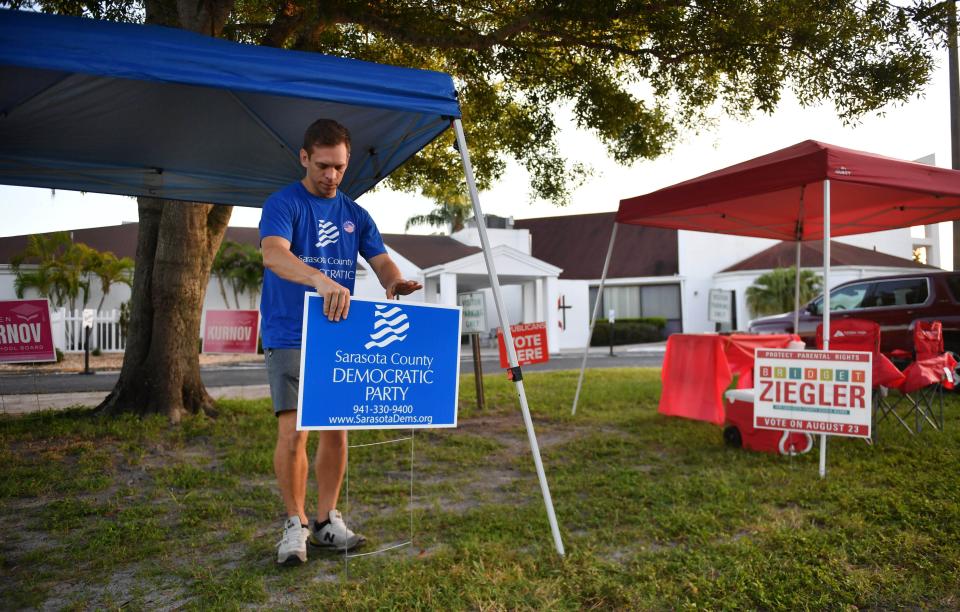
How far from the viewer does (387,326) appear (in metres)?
3.16

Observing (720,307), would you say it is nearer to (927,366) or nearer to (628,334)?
(927,366)

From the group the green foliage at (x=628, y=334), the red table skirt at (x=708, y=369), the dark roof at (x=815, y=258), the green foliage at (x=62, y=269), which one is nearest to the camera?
the red table skirt at (x=708, y=369)

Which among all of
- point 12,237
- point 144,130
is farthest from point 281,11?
point 12,237

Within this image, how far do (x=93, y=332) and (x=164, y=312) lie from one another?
1701cm

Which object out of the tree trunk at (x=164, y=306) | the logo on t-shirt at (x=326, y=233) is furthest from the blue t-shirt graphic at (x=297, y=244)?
the tree trunk at (x=164, y=306)

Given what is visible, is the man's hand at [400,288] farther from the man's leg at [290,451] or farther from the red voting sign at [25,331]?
the red voting sign at [25,331]

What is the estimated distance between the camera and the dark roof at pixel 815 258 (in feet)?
93.2

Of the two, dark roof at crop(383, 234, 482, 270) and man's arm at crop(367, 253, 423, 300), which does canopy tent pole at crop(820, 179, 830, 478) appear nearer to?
man's arm at crop(367, 253, 423, 300)

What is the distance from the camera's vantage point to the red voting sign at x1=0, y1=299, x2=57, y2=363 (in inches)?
331

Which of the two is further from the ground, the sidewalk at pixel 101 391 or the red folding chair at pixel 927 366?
the red folding chair at pixel 927 366

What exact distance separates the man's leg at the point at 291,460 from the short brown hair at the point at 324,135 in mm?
1280

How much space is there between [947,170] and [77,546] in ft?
24.1

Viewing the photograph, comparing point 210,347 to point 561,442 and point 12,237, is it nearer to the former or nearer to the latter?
point 561,442

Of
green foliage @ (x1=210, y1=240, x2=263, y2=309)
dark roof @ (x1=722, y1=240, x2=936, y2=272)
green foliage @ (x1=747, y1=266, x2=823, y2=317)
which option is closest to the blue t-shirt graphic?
green foliage @ (x1=210, y1=240, x2=263, y2=309)
